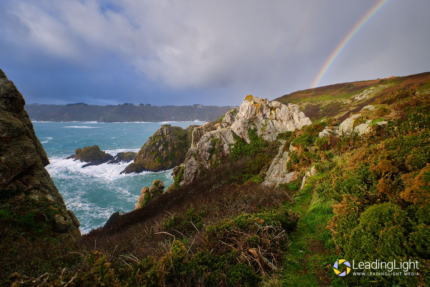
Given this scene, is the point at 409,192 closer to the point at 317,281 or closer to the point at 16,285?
the point at 317,281

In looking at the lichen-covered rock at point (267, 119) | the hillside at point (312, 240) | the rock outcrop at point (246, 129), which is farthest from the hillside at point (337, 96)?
the hillside at point (312, 240)

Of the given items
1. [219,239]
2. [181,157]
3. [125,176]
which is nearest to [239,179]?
[219,239]

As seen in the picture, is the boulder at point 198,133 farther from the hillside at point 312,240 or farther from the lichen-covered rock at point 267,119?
the hillside at point 312,240

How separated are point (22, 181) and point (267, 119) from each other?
23362 mm

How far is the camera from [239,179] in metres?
13.7

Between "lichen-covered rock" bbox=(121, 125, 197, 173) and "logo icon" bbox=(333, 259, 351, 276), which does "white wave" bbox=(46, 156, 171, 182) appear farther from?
"logo icon" bbox=(333, 259, 351, 276)

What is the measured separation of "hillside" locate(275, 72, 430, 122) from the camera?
36375 mm

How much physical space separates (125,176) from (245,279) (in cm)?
4385

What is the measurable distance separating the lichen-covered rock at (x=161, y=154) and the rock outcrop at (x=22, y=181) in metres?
33.2

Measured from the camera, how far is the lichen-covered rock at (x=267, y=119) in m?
21.8

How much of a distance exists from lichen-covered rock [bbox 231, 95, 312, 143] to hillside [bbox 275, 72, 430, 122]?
17447 millimetres

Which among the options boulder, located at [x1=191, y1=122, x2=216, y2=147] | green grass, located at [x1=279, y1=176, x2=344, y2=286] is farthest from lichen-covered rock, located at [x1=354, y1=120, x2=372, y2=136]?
boulder, located at [x1=191, y1=122, x2=216, y2=147]

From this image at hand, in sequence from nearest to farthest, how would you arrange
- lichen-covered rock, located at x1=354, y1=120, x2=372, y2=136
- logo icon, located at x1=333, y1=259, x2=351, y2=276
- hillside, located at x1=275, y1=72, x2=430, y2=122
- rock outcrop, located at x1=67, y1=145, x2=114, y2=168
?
logo icon, located at x1=333, y1=259, x2=351, y2=276
lichen-covered rock, located at x1=354, y1=120, x2=372, y2=136
hillside, located at x1=275, y1=72, x2=430, y2=122
rock outcrop, located at x1=67, y1=145, x2=114, y2=168
